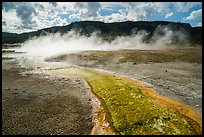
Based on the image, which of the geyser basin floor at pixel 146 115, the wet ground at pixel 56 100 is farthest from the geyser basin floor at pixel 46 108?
the geyser basin floor at pixel 146 115

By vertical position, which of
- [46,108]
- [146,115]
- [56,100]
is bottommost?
[56,100]

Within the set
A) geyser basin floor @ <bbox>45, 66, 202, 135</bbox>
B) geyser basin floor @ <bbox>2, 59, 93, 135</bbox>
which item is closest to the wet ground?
geyser basin floor @ <bbox>2, 59, 93, 135</bbox>

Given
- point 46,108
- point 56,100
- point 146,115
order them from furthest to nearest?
point 56,100
point 46,108
point 146,115

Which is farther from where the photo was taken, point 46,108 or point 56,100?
point 56,100

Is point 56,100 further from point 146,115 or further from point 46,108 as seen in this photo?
point 146,115

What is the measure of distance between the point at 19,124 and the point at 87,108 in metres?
8.41

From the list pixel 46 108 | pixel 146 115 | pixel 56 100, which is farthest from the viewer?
pixel 56 100

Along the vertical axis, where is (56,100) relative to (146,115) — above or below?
below

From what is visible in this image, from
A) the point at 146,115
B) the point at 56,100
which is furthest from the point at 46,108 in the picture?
the point at 146,115

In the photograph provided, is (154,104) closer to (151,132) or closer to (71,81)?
(151,132)

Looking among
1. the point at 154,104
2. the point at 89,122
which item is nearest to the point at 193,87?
the point at 154,104

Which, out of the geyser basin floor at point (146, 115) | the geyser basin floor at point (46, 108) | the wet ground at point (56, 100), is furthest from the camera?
the wet ground at point (56, 100)

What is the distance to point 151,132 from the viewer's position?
21.8 meters

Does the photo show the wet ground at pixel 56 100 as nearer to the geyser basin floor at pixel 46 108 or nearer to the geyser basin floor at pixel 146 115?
the geyser basin floor at pixel 46 108
